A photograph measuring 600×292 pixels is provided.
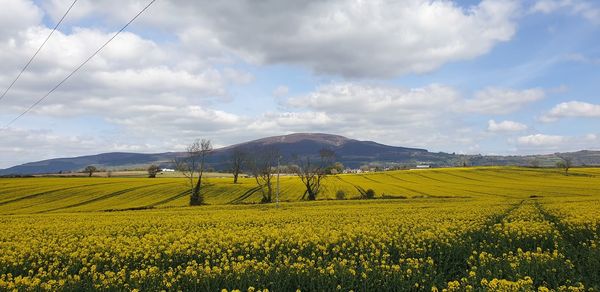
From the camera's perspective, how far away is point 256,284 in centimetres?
972

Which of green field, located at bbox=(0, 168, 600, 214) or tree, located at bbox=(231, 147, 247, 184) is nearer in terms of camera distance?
green field, located at bbox=(0, 168, 600, 214)

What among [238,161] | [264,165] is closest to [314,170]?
[264,165]

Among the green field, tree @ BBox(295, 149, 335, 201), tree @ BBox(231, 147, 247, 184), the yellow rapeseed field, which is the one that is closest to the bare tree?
the green field

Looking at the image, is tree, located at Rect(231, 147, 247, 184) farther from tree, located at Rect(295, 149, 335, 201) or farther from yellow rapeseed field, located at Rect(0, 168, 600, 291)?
yellow rapeseed field, located at Rect(0, 168, 600, 291)

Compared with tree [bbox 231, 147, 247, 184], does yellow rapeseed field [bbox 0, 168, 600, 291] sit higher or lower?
lower

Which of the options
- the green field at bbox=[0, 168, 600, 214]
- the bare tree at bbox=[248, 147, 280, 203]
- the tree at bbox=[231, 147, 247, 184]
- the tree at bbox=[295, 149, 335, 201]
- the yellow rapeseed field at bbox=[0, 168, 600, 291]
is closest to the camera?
the yellow rapeseed field at bbox=[0, 168, 600, 291]

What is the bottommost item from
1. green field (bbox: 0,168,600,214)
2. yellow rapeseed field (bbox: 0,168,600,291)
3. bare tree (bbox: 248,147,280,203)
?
green field (bbox: 0,168,600,214)

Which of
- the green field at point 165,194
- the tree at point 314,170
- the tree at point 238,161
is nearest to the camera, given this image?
the green field at point 165,194

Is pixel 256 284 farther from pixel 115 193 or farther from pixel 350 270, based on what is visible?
pixel 115 193

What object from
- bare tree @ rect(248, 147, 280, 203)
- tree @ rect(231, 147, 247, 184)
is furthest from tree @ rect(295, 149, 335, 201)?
tree @ rect(231, 147, 247, 184)

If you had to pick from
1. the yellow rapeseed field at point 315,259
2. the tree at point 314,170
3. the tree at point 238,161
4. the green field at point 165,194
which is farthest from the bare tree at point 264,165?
the yellow rapeseed field at point 315,259

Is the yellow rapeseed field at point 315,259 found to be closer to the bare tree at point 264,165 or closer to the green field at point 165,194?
the green field at point 165,194

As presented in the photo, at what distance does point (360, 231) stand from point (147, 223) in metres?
14.5

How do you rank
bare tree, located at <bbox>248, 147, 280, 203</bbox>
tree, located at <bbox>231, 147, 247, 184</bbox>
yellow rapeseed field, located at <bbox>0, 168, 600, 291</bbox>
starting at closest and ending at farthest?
yellow rapeseed field, located at <bbox>0, 168, 600, 291</bbox> → bare tree, located at <bbox>248, 147, 280, 203</bbox> → tree, located at <bbox>231, 147, 247, 184</bbox>
